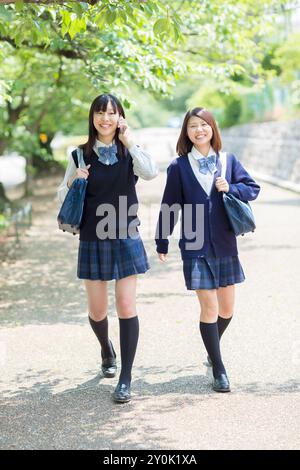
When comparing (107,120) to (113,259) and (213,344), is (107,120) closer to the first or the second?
(113,259)

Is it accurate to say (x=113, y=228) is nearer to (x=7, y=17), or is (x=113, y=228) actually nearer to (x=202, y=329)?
(x=202, y=329)

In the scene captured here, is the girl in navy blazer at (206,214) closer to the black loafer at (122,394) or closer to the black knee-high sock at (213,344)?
the black knee-high sock at (213,344)

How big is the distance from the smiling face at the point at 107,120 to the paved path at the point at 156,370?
1.64 meters

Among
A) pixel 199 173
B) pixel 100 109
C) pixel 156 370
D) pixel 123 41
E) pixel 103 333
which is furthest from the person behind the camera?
pixel 123 41

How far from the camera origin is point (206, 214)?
5148 mm

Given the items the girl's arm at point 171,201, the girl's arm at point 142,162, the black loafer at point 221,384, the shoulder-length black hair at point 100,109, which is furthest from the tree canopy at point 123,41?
the black loafer at point 221,384

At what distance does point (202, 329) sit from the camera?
5.20 meters

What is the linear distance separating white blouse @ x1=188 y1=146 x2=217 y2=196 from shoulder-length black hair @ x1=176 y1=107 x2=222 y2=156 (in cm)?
5

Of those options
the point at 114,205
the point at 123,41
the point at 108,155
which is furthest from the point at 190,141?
the point at 123,41

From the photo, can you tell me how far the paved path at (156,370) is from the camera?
14.5 ft

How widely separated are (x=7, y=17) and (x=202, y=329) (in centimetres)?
222

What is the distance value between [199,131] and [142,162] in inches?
16.5

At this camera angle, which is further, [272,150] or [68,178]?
→ [272,150]

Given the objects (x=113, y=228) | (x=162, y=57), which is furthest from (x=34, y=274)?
(x=113, y=228)
